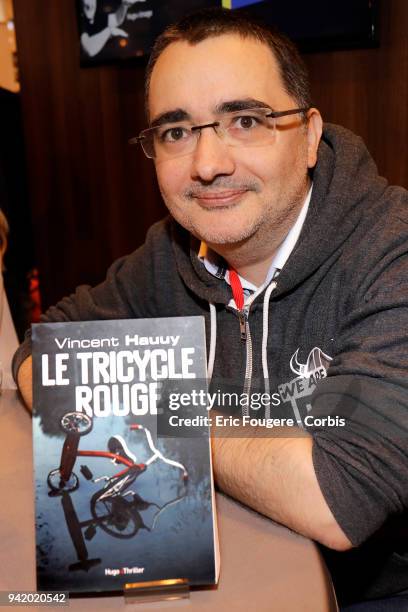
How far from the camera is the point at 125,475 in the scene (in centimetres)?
74

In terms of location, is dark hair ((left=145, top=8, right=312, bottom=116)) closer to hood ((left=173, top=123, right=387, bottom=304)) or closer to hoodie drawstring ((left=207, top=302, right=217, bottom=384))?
hood ((left=173, top=123, right=387, bottom=304))

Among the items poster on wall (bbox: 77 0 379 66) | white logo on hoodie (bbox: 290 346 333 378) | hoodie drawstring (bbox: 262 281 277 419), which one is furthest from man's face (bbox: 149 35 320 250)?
poster on wall (bbox: 77 0 379 66)

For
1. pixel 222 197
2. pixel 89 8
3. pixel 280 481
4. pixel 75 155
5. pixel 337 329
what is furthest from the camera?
pixel 75 155

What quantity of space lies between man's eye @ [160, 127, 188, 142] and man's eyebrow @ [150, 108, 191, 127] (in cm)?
2

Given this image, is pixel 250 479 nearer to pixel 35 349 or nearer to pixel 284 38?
pixel 35 349

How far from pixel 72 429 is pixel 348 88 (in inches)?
85.3

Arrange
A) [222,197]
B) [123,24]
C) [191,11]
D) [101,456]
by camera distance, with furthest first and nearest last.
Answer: [123,24] < [191,11] < [222,197] < [101,456]

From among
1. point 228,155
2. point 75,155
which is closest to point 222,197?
point 228,155

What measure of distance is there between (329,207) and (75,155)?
8.22 ft

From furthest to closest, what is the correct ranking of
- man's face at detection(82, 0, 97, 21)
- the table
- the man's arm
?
man's face at detection(82, 0, 97, 21)
the man's arm
the table

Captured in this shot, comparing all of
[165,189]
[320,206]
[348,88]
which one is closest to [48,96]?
[348,88]

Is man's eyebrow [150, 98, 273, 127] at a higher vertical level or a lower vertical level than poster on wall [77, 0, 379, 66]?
lower

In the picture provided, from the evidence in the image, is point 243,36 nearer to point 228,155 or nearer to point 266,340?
point 228,155

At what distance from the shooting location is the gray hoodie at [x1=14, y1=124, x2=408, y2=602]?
34.3 inches
